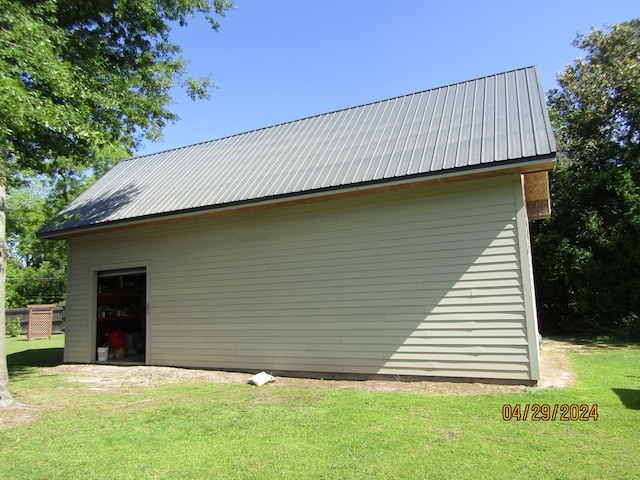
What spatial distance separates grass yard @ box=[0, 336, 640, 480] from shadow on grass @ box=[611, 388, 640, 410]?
0.06ft

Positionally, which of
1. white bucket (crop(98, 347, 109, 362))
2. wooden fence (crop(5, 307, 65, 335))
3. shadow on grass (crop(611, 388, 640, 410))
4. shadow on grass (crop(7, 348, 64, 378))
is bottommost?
shadow on grass (crop(7, 348, 64, 378))

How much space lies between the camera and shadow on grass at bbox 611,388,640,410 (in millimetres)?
5057

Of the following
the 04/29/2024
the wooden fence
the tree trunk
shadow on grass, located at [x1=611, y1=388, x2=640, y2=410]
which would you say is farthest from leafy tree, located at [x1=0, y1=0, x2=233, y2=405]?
the wooden fence

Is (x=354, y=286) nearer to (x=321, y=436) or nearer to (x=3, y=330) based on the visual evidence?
(x=321, y=436)

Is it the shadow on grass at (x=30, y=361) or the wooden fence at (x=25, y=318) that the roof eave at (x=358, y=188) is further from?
the wooden fence at (x=25, y=318)

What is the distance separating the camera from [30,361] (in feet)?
37.0

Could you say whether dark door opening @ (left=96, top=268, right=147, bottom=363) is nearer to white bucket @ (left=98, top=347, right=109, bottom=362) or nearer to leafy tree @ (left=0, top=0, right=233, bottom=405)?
white bucket @ (left=98, top=347, right=109, bottom=362)

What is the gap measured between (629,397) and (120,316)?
11.2m

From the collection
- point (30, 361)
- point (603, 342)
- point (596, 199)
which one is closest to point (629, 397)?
point (603, 342)

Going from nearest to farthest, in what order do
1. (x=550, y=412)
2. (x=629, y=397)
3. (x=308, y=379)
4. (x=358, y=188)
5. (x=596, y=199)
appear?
(x=550, y=412)
(x=629, y=397)
(x=358, y=188)
(x=308, y=379)
(x=596, y=199)

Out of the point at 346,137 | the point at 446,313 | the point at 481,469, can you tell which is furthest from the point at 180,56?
the point at 481,469

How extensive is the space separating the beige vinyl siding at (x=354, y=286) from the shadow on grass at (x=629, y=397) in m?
0.97

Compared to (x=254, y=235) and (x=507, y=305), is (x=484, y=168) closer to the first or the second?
(x=507, y=305)

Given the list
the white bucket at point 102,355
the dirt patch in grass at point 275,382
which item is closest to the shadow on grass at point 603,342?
Result: the dirt patch in grass at point 275,382
